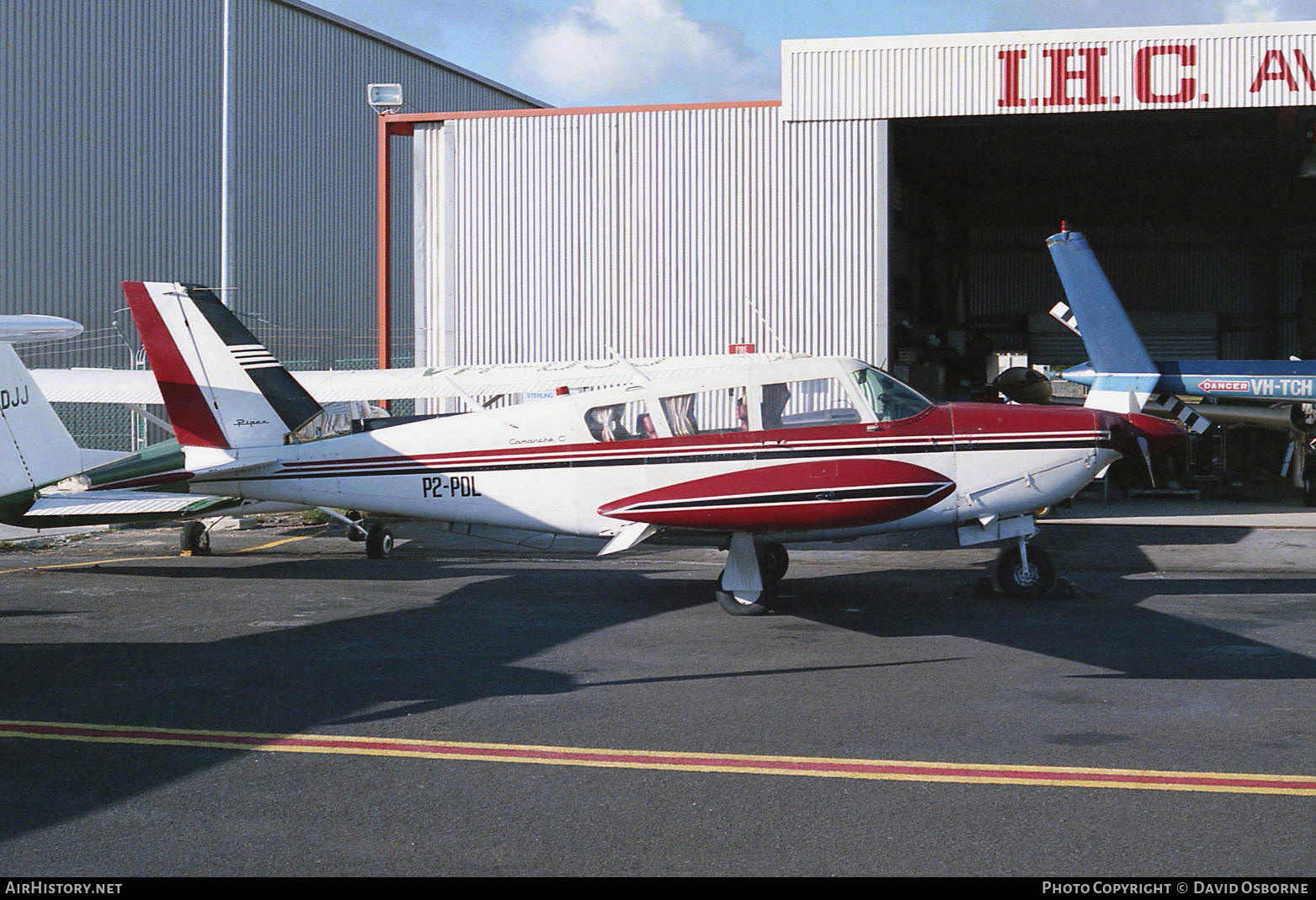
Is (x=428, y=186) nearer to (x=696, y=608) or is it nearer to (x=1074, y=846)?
(x=696, y=608)

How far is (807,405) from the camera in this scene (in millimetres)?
9594

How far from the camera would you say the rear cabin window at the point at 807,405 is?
9.55 meters

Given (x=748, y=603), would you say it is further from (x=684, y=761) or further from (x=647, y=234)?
(x=647, y=234)

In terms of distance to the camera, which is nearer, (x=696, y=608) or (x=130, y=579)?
(x=696, y=608)

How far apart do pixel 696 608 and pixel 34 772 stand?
568 cm

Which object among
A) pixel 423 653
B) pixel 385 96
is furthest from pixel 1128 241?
pixel 423 653

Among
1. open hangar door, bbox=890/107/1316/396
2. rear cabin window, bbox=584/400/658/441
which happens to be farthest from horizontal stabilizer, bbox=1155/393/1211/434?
rear cabin window, bbox=584/400/658/441

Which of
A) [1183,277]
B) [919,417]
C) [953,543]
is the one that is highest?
[1183,277]

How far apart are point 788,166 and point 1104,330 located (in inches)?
208

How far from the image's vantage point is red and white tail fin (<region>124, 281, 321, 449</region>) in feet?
37.0

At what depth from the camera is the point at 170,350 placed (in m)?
11.6

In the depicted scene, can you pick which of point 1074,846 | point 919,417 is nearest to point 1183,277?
point 919,417

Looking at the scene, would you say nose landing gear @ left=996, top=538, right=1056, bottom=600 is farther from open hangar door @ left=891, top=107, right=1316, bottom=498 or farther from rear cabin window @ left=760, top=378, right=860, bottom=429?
open hangar door @ left=891, top=107, right=1316, bottom=498

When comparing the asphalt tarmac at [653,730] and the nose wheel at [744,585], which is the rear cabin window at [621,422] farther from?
the asphalt tarmac at [653,730]
